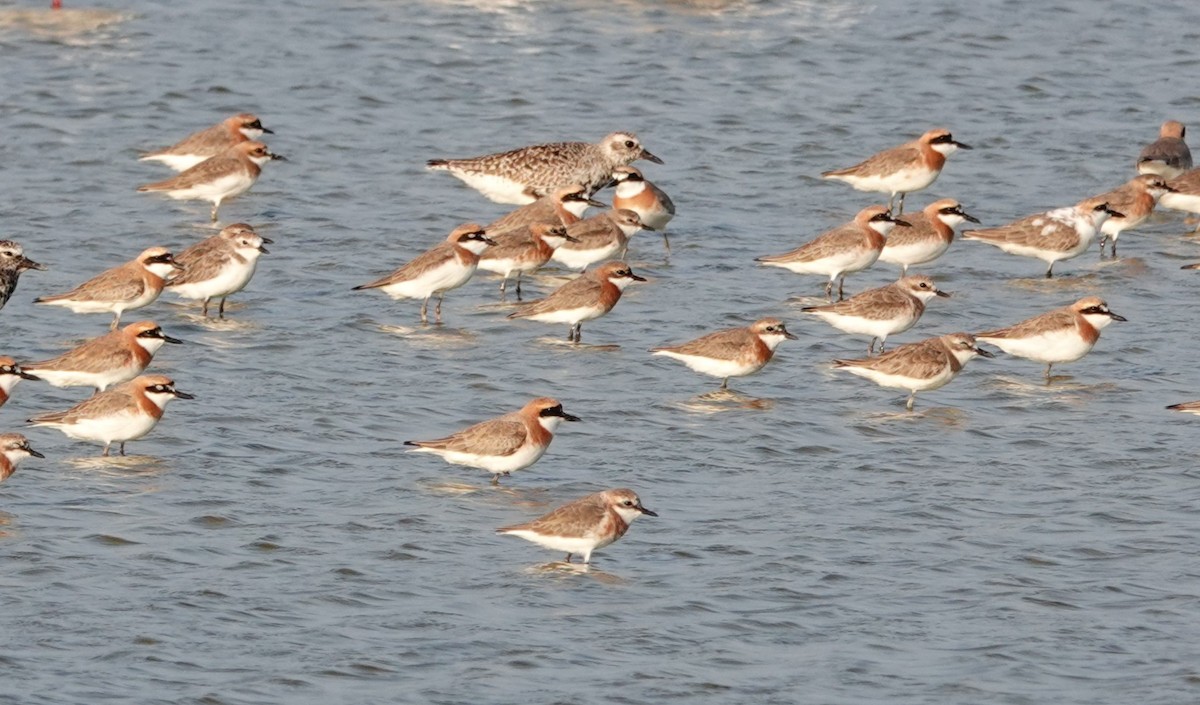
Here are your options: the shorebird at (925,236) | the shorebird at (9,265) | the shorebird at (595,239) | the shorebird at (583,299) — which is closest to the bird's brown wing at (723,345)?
the shorebird at (583,299)

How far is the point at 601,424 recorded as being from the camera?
794 inches

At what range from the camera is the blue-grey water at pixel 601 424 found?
14523 mm

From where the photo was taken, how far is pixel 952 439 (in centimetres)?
1997

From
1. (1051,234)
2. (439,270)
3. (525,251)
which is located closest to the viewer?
(439,270)

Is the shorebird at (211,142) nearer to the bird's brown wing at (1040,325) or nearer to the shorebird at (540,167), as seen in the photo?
the shorebird at (540,167)

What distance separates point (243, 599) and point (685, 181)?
16585 mm

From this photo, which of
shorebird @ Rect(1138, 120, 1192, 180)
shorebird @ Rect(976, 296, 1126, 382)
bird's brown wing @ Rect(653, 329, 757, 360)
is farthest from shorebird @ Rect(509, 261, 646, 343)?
shorebird @ Rect(1138, 120, 1192, 180)

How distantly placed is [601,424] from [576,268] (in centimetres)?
647

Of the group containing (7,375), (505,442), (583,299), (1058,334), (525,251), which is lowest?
(525,251)

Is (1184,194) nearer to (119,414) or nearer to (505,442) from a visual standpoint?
(505,442)

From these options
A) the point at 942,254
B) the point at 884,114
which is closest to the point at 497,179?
the point at 942,254

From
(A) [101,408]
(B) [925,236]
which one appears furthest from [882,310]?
(A) [101,408]

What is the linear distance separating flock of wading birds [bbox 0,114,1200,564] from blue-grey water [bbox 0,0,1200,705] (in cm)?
40

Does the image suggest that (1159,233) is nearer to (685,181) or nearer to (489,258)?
(685,181)
